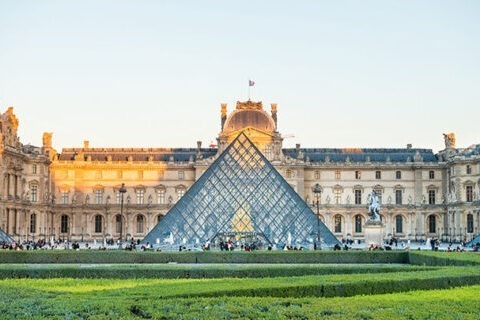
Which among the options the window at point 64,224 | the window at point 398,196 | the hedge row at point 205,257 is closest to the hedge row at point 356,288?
the hedge row at point 205,257

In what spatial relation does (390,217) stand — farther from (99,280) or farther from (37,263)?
(99,280)

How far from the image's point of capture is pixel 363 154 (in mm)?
68750

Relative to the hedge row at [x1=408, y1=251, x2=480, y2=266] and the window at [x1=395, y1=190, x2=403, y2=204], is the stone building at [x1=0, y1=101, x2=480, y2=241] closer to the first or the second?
the window at [x1=395, y1=190, x2=403, y2=204]

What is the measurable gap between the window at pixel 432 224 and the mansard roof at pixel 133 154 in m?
20.9

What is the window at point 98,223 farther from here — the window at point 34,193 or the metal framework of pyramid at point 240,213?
the metal framework of pyramid at point 240,213

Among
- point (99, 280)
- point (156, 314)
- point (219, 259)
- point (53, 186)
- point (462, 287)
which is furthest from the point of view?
point (53, 186)

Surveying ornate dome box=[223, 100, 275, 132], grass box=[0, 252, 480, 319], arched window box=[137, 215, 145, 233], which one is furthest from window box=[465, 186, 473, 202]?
grass box=[0, 252, 480, 319]

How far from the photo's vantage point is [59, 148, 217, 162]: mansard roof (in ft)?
224

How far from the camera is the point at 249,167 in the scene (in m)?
39.9

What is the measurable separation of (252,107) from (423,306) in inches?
2202

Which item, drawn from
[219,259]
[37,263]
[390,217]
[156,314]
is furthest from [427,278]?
[390,217]

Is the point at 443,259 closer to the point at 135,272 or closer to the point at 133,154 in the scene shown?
the point at 135,272

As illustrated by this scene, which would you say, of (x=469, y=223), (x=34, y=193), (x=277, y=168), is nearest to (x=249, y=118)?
(x=277, y=168)

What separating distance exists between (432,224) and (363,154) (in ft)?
29.9
